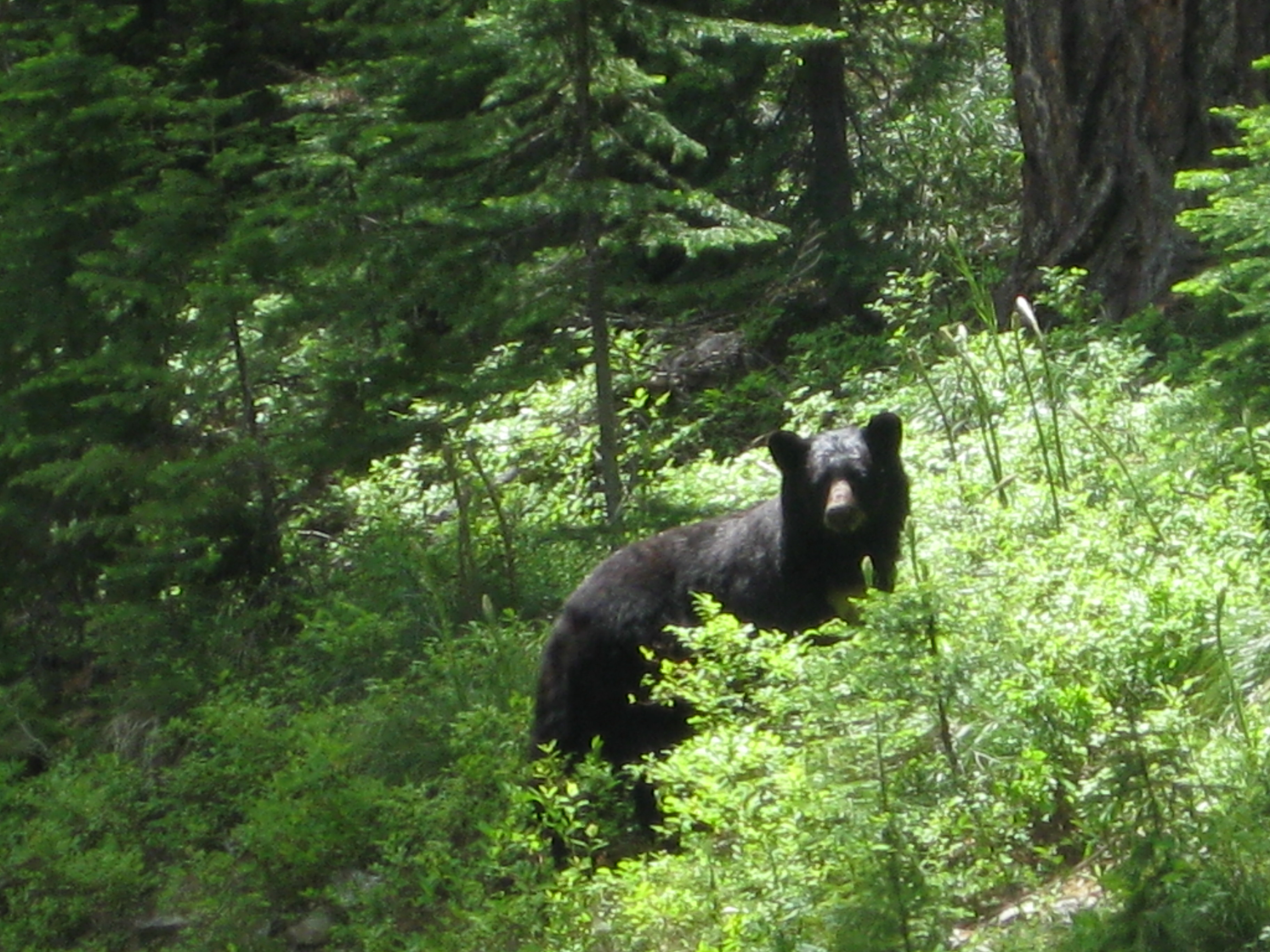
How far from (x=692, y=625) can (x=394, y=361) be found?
3.69m

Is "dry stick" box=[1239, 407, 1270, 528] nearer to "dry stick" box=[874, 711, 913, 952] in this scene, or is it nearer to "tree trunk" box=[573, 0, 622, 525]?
"dry stick" box=[874, 711, 913, 952]

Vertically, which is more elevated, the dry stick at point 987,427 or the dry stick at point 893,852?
the dry stick at point 987,427

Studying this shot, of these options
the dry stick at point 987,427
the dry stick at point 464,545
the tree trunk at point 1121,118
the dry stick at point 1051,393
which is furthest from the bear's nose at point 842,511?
the tree trunk at point 1121,118

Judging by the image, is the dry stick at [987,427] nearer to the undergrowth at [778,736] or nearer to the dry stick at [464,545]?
the undergrowth at [778,736]

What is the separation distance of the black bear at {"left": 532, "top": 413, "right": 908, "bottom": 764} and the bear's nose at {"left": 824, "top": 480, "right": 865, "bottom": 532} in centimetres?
5

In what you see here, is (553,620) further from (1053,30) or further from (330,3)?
(1053,30)

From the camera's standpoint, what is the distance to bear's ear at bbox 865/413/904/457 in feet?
23.4

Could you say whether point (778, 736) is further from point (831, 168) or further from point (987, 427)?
point (831, 168)

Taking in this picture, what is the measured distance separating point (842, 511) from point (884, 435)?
20.6 inches

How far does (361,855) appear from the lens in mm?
7805

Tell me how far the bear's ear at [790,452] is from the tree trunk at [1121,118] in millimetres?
4344

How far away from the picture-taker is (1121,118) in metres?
11.0

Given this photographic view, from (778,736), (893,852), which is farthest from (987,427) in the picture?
(893,852)

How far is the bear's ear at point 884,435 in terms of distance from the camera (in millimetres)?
7129
